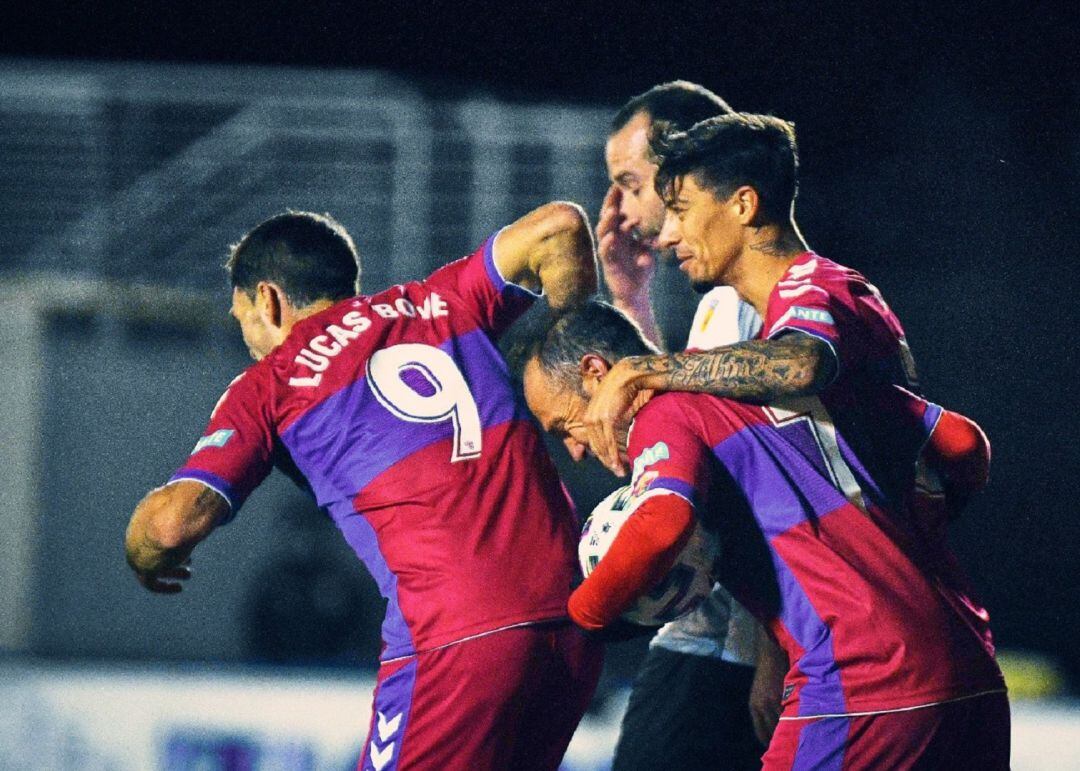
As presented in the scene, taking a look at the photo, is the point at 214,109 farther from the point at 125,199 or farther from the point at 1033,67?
the point at 1033,67

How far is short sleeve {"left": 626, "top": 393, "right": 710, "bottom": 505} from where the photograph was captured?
269 centimetres

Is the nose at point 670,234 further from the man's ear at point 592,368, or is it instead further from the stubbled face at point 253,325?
the stubbled face at point 253,325

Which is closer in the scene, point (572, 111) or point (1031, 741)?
point (1031, 741)

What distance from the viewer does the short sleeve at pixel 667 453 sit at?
2.69 meters

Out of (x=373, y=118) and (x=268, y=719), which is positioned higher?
(x=373, y=118)

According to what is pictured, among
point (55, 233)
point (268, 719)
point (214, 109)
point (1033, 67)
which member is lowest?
point (268, 719)

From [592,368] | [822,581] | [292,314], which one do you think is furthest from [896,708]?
[292,314]

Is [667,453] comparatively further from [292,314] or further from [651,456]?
[292,314]

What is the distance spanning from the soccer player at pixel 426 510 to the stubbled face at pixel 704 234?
2.19ft

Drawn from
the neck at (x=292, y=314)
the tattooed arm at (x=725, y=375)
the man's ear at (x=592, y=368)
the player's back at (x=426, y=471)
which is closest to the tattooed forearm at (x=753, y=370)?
the tattooed arm at (x=725, y=375)

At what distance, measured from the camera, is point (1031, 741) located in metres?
5.80

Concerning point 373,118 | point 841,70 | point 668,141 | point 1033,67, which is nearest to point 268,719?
point 668,141

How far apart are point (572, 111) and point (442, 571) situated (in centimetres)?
691

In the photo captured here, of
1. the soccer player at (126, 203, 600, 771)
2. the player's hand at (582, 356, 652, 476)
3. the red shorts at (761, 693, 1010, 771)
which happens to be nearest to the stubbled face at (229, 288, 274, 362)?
the soccer player at (126, 203, 600, 771)
